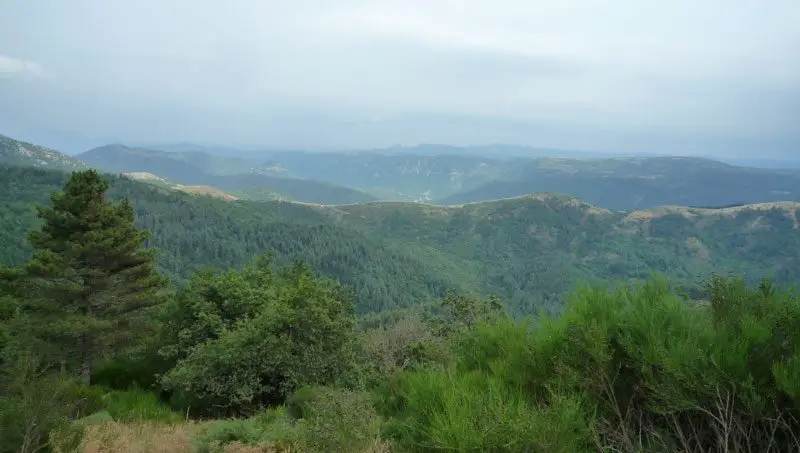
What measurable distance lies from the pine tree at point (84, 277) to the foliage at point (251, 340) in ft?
13.1

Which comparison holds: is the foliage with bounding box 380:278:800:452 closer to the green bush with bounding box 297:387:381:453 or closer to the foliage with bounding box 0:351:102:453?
the green bush with bounding box 297:387:381:453

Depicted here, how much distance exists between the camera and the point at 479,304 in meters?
40.2

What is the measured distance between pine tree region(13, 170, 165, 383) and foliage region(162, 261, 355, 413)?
4.00m

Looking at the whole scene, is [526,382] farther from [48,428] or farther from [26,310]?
[26,310]

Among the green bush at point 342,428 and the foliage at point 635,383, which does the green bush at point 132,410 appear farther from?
the foliage at point 635,383

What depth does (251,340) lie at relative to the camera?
1931 centimetres

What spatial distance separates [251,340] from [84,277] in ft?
38.9

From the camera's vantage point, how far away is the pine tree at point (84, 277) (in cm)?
2433

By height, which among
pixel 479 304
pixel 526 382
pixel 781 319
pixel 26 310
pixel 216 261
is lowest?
pixel 216 261

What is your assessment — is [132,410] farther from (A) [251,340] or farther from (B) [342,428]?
(A) [251,340]

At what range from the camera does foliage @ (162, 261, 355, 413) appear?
1820cm

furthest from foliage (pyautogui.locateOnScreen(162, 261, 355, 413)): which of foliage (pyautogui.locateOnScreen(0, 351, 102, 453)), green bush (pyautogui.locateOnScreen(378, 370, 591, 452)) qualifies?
green bush (pyautogui.locateOnScreen(378, 370, 591, 452))

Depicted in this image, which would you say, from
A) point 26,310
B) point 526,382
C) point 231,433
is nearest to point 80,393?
point 231,433

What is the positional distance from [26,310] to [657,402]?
30342 mm
